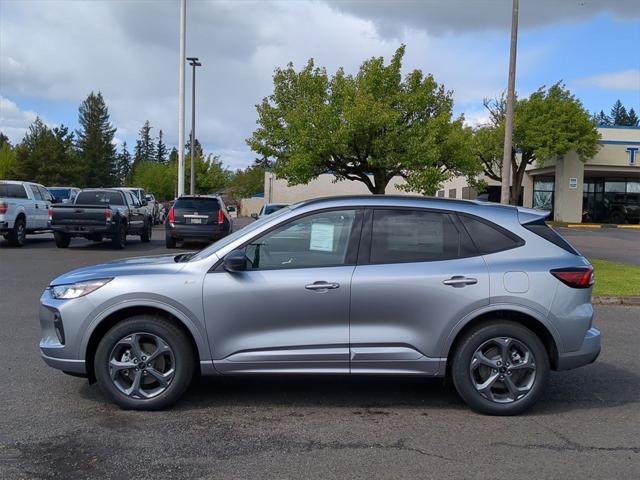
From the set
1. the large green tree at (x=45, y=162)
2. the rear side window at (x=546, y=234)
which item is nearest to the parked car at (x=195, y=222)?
the rear side window at (x=546, y=234)

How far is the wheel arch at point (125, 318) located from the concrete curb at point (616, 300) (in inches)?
317

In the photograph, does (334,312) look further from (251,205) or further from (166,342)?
(251,205)

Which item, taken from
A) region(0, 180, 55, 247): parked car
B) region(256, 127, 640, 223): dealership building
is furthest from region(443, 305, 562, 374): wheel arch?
region(256, 127, 640, 223): dealership building

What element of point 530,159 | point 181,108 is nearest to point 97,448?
point 181,108

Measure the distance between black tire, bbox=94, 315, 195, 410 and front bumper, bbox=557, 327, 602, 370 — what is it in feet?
9.85

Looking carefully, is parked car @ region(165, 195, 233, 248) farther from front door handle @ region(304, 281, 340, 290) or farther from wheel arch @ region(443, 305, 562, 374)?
wheel arch @ region(443, 305, 562, 374)

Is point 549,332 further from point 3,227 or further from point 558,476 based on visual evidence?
point 3,227

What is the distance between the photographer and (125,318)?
513 cm

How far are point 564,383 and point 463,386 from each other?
66.1 inches

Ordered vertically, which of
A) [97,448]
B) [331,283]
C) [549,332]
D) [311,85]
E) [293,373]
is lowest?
[97,448]

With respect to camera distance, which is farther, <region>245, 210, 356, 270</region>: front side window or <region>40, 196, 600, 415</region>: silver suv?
<region>245, 210, 356, 270</region>: front side window

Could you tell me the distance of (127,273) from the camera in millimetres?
5113

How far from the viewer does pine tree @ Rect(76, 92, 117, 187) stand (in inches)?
3265

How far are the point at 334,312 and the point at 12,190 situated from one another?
678 inches
